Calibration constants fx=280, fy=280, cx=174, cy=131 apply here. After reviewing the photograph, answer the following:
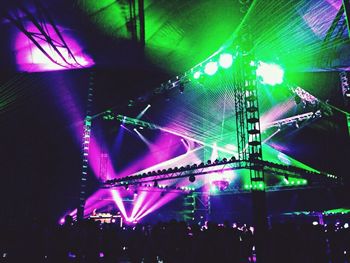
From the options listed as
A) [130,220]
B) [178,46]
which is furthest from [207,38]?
[130,220]

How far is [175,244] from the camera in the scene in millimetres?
4738

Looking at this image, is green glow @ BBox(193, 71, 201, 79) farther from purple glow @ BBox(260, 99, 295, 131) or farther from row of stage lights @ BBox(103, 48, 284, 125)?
purple glow @ BBox(260, 99, 295, 131)

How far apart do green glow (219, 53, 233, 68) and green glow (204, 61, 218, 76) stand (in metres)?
0.22

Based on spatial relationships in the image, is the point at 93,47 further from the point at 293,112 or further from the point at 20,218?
the point at 293,112

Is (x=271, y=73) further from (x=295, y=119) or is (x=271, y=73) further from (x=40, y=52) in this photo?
(x=40, y=52)

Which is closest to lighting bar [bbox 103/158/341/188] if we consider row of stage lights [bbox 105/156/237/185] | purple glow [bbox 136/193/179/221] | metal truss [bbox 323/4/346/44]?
row of stage lights [bbox 105/156/237/185]

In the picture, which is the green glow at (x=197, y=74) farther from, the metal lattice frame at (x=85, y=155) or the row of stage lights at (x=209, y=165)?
Answer: the metal lattice frame at (x=85, y=155)

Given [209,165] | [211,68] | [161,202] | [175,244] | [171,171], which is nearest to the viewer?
[175,244]

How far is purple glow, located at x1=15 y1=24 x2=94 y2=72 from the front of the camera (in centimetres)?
541

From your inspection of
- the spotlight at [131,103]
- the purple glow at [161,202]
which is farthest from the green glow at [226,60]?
the purple glow at [161,202]

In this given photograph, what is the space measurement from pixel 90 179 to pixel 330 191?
11148 millimetres

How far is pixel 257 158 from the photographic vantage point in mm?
6875

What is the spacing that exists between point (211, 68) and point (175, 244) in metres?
5.82

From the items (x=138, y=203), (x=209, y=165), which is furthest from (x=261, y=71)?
(x=138, y=203)
